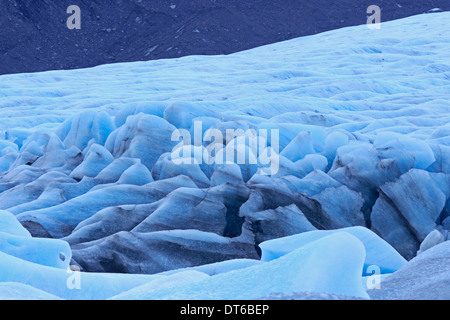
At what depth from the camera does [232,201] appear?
4535 millimetres

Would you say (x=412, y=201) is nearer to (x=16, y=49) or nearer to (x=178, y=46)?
(x=178, y=46)

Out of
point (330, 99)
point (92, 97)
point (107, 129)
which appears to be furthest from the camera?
point (92, 97)

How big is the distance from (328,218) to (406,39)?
10.9 metres

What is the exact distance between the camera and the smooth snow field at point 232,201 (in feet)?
7.13

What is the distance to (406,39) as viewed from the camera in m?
14.6

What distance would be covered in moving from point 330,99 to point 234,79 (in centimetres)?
273

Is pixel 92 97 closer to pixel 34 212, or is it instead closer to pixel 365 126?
pixel 365 126

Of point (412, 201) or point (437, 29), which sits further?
point (437, 29)

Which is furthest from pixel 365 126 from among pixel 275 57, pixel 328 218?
pixel 275 57

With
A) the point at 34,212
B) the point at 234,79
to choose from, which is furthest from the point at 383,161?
the point at 234,79

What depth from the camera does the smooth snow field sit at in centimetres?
217

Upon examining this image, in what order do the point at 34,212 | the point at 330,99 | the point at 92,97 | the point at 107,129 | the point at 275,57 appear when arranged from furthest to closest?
the point at 275,57 → the point at 92,97 → the point at 330,99 → the point at 107,129 → the point at 34,212

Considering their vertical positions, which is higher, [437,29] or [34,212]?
[437,29]

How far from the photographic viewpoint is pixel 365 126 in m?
6.78
